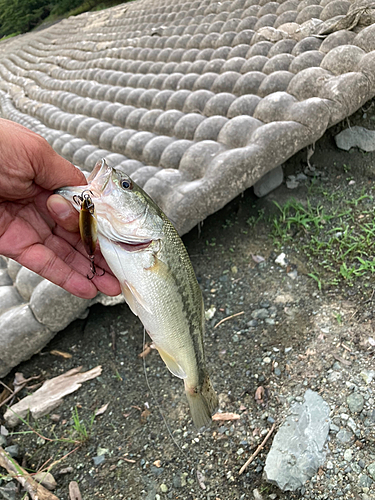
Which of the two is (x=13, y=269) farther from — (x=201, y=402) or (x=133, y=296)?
(x=201, y=402)

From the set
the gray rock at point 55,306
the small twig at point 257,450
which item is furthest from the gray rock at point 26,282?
the small twig at point 257,450

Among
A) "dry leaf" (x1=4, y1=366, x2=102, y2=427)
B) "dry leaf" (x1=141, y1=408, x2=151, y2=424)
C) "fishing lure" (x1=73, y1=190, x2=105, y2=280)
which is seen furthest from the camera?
"dry leaf" (x1=4, y1=366, x2=102, y2=427)

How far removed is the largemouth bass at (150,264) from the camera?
1545 millimetres

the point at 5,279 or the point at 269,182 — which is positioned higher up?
the point at 5,279

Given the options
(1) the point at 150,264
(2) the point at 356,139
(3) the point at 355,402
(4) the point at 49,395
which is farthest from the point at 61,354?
(2) the point at 356,139

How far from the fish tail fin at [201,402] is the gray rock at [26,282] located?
6.00ft

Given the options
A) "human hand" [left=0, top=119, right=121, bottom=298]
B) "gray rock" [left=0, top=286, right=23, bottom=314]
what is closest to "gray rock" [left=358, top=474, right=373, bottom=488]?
"human hand" [left=0, top=119, right=121, bottom=298]

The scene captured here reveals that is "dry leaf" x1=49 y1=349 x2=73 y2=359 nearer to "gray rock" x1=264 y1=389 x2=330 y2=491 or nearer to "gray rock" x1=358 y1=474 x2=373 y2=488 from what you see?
"gray rock" x1=264 y1=389 x2=330 y2=491

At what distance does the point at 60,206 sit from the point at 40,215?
426mm

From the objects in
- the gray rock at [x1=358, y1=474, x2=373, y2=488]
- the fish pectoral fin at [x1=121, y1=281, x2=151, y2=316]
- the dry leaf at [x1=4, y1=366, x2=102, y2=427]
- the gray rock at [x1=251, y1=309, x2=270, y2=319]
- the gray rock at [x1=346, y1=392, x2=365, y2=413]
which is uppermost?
the fish pectoral fin at [x1=121, y1=281, x2=151, y2=316]

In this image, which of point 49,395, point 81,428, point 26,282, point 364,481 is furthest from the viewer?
point 26,282

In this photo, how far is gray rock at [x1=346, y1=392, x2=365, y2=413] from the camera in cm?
Result: 230

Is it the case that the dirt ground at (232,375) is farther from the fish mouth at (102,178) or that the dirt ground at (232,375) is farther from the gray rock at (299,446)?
the fish mouth at (102,178)

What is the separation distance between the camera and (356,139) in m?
3.65
